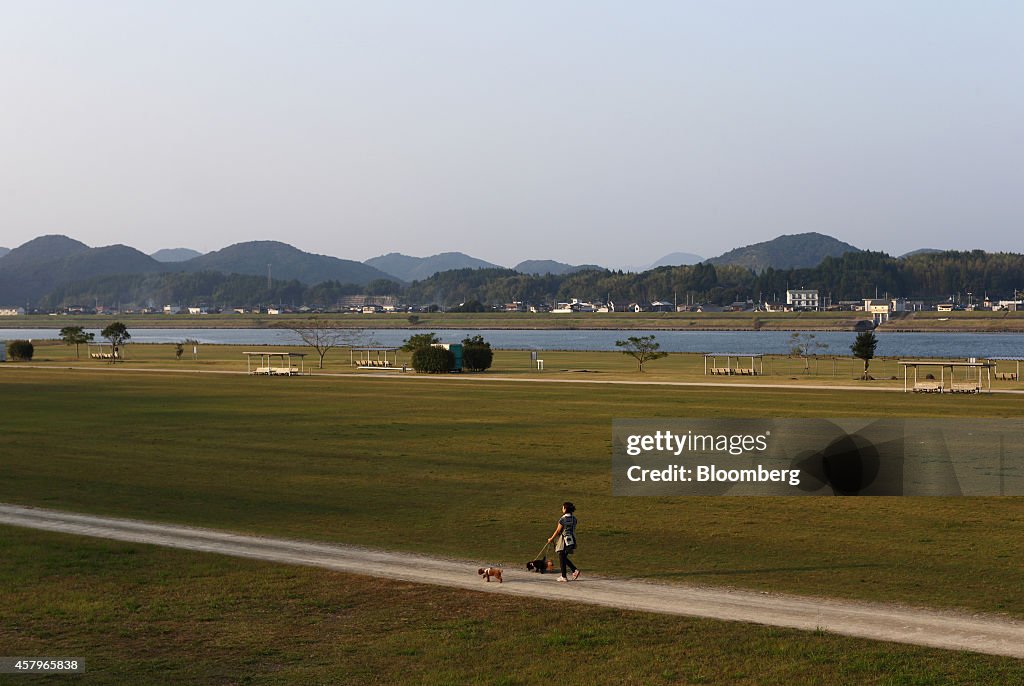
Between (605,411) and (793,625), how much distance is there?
38.5 metres

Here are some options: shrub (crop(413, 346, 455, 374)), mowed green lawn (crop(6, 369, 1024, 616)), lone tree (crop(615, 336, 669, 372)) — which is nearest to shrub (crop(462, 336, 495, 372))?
shrub (crop(413, 346, 455, 374))

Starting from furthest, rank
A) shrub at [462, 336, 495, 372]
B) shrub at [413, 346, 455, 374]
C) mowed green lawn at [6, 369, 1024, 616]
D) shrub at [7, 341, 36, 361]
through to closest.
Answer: shrub at [7, 341, 36, 361] → shrub at [462, 336, 495, 372] → shrub at [413, 346, 455, 374] → mowed green lawn at [6, 369, 1024, 616]

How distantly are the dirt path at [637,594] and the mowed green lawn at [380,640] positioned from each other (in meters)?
0.54

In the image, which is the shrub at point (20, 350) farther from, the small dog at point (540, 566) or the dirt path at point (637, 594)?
the small dog at point (540, 566)

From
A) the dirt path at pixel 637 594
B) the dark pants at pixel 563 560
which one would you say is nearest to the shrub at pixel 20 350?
the dirt path at pixel 637 594

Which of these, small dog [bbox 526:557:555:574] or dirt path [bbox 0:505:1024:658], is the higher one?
small dog [bbox 526:557:555:574]

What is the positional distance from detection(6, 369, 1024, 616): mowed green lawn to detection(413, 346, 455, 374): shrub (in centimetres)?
3167

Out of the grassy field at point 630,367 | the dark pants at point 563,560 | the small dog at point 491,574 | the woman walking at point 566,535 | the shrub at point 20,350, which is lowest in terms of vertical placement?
the grassy field at point 630,367

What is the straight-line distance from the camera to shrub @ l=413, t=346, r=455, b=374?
93938 mm

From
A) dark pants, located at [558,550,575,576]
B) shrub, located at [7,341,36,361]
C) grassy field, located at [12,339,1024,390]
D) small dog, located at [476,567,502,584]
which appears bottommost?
grassy field, located at [12,339,1024,390]

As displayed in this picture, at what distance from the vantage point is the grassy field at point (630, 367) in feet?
267

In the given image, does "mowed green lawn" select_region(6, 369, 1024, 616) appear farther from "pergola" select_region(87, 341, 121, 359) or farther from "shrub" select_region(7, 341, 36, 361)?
"shrub" select_region(7, 341, 36, 361)

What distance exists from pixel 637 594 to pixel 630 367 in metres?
88.4

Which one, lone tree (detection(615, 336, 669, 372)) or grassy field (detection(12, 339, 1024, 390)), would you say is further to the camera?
lone tree (detection(615, 336, 669, 372))
